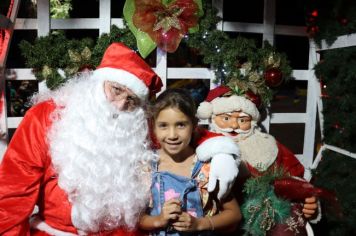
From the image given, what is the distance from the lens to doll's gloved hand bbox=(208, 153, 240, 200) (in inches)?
79.1

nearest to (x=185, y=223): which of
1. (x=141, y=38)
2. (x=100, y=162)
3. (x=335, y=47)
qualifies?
(x=100, y=162)

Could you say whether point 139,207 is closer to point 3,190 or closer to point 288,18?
point 3,190

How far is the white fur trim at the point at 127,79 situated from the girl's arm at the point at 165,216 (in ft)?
2.01

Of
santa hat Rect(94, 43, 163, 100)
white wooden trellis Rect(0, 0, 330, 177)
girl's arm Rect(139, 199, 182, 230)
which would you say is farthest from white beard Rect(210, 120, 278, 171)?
girl's arm Rect(139, 199, 182, 230)

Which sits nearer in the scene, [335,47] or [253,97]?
[253,97]

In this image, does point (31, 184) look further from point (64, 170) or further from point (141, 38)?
point (141, 38)

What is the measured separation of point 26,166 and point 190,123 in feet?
2.81

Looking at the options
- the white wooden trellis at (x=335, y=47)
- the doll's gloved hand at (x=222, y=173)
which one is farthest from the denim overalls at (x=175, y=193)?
the white wooden trellis at (x=335, y=47)

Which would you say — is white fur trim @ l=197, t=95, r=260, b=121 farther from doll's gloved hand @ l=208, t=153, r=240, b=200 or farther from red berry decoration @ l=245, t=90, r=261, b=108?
doll's gloved hand @ l=208, t=153, r=240, b=200

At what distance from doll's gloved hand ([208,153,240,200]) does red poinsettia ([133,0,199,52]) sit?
4.45 feet

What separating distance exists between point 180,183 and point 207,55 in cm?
144

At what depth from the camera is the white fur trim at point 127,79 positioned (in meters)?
2.16

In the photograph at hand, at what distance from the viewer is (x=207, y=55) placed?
10.6 feet

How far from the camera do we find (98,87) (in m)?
2.19
